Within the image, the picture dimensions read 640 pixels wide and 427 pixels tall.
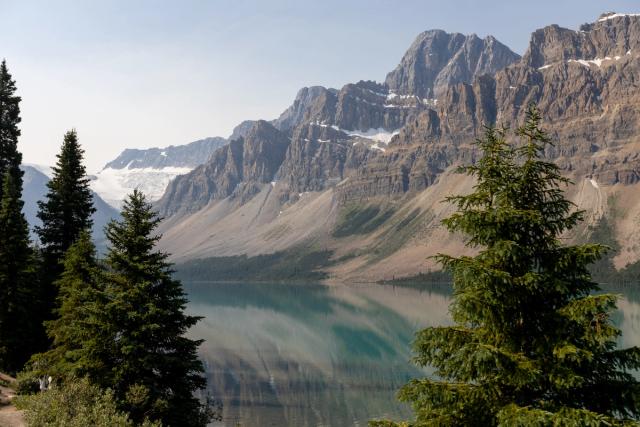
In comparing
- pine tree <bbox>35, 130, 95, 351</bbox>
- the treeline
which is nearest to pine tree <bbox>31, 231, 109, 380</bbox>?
the treeline

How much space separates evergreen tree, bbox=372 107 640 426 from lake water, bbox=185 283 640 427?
12832mm

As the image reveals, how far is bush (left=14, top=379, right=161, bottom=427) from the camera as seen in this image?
22259mm

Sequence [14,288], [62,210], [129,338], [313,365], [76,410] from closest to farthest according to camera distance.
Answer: [76,410], [129,338], [14,288], [62,210], [313,365]

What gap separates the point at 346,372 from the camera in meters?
100

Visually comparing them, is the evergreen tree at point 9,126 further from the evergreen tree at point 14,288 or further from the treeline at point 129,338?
the treeline at point 129,338

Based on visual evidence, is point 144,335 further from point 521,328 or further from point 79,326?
point 521,328

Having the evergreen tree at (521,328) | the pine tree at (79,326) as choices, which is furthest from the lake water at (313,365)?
the pine tree at (79,326)

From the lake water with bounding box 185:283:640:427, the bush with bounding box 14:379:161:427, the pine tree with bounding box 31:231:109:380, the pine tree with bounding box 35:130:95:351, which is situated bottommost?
the lake water with bounding box 185:283:640:427

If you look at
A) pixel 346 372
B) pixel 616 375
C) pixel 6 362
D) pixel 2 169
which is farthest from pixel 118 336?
pixel 346 372

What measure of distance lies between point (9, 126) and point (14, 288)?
61.1 feet

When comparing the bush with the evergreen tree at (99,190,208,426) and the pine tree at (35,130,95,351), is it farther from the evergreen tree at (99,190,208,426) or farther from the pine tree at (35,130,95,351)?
the pine tree at (35,130,95,351)

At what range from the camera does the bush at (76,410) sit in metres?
22.3

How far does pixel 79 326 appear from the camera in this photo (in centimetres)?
3159

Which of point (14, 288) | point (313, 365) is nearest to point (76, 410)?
point (14, 288)
